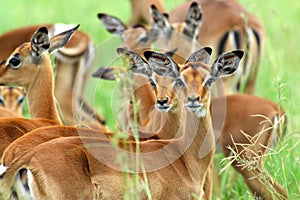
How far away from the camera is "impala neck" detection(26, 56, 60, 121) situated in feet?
19.6

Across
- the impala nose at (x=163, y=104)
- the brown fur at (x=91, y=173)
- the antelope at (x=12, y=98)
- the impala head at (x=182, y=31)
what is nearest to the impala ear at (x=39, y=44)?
the brown fur at (x=91, y=173)

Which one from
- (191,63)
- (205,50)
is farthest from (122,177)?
(205,50)

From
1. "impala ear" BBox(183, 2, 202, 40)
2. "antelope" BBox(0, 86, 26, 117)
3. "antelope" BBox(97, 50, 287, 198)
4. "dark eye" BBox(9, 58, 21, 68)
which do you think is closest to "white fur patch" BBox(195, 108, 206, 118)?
"antelope" BBox(97, 50, 287, 198)

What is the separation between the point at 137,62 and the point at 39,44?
0.77 meters

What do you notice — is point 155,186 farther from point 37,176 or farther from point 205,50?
point 205,50

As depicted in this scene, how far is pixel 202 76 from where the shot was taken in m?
4.93

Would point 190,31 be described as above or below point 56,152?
above

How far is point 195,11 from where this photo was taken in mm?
7309

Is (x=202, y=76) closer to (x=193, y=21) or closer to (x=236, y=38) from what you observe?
(x=193, y=21)

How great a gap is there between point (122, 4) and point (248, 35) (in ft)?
13.8

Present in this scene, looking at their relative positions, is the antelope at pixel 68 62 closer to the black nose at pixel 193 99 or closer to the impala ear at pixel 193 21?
the impala ear at pixel 193 21

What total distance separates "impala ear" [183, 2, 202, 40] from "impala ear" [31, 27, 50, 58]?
1764 mm

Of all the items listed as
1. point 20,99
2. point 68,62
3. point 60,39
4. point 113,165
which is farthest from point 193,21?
point 113,165

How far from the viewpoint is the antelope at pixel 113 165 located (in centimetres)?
447
